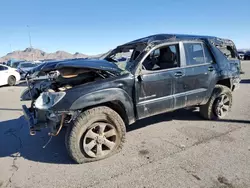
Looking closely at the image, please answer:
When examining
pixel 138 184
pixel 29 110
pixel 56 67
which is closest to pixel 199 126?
pixel 138 184

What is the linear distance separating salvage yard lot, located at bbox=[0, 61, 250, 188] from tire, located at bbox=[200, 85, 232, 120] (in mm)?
196

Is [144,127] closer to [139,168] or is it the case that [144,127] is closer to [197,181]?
[139,168]

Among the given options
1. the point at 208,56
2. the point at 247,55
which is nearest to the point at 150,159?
the point at 208,56

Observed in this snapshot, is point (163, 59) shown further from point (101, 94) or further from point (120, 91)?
point (101, 94)

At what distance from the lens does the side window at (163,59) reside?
408 cm

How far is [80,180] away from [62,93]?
1.26 meters

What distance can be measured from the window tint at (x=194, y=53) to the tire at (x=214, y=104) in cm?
85

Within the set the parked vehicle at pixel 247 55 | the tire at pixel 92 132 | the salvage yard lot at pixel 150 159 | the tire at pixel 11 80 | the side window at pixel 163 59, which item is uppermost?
the parked vehicle at pixel 247 55

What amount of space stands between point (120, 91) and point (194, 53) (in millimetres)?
2025

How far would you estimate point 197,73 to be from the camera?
13.7ft

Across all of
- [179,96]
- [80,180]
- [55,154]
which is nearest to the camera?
[80,180]

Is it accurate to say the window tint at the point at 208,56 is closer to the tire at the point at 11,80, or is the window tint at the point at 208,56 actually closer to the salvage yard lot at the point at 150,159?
the salvage yard lot at the point at 150,159

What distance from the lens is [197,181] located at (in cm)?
261

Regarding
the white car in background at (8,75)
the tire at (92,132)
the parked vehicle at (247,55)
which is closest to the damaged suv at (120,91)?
the tire at (92,132)
